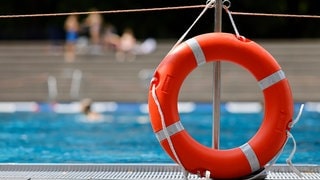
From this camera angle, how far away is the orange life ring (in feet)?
11.9

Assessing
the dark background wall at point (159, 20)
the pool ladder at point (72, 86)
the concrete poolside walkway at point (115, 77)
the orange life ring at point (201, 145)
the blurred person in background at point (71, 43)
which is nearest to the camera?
the orange life ring at point (201, 145)

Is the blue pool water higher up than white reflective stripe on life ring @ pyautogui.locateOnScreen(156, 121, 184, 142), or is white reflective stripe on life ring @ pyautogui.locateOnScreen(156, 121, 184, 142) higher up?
white reflective stripe on life ring @ pyautogui.locateOnScreen(156, 121, 184, 142)

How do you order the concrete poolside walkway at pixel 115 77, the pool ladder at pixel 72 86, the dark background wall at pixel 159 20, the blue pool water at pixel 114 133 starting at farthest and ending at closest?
the dark background wall at pixel 159 20 < the pool ladder at pixel 72 86 < the concrete poolside walkway at pixel 115 77 < the blue pool water at pixel 114 133

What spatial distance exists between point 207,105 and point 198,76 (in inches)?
46.0

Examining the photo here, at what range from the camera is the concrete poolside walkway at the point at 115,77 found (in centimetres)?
1182

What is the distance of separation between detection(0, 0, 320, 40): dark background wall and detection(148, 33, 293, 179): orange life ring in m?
14.6

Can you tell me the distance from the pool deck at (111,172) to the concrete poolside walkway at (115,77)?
7258 millimetres

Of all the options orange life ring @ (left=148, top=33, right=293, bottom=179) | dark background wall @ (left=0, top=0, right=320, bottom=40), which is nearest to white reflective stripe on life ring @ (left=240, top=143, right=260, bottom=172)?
orange life ring @ (left=148, top=33, right=293, bottom=179)

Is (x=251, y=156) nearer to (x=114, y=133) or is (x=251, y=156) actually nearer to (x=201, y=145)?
(x=201, y=145)

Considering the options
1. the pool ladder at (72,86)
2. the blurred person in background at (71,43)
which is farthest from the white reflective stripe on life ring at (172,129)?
the blurred person in background at (71,43)

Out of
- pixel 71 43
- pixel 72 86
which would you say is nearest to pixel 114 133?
pixel 72 86

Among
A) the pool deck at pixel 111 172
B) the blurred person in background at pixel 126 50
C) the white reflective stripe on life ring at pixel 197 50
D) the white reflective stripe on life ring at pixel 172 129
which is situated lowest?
the blurred person in background at pixel 126 50

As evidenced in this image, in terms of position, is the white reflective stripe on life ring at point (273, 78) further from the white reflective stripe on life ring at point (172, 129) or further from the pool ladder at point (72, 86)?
the pool ladder at point (72, 86)

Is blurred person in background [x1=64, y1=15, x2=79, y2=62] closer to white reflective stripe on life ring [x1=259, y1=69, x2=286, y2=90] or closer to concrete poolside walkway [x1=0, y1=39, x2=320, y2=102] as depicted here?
concrete poolside walkway [x1=0, y1=39, x2=320, y2=102]
